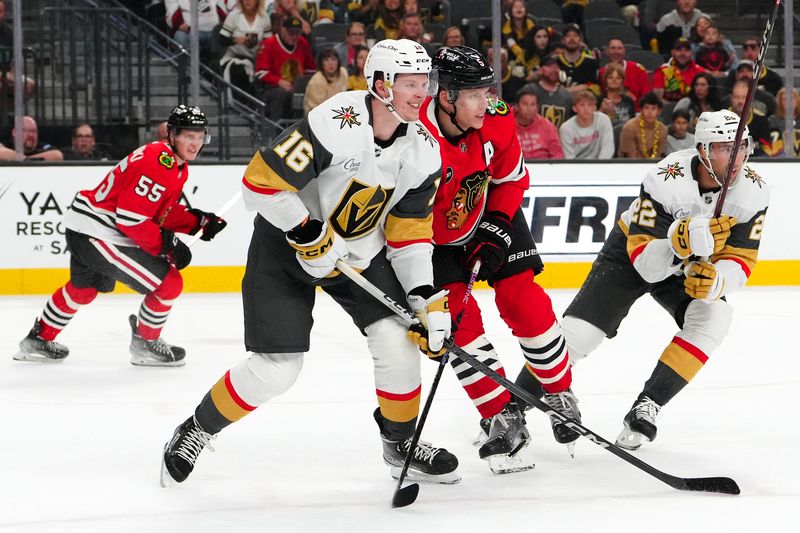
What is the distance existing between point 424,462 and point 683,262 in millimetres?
960

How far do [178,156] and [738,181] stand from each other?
2187 millimetres

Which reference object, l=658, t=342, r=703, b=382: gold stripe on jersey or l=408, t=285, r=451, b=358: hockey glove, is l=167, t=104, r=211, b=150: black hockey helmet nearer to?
l=408, t=285, r=451, b=358: hockey glove

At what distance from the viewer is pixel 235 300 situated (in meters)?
6.27

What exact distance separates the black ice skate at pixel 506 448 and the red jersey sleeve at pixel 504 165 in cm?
59

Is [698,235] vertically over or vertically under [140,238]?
over

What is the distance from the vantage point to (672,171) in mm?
3148

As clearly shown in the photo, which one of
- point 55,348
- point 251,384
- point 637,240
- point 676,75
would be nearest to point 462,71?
point 637,240

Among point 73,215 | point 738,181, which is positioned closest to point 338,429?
point 738,181

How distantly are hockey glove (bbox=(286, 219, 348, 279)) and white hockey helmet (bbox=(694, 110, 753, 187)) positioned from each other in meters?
1.15

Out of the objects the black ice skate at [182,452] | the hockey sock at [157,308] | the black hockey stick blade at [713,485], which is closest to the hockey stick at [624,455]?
the black hockey stick blade at [713,485]

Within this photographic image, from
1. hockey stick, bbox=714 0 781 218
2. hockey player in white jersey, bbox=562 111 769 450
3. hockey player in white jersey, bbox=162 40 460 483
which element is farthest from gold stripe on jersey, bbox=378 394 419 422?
hockey stick, bbox=714 0 781 218

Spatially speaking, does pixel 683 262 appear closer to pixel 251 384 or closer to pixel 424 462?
pixel 424 462

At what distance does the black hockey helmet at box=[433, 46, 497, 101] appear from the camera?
2.80 m

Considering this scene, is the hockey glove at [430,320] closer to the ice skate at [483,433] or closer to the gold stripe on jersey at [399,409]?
the gold stripe on jersey at [399,409]
